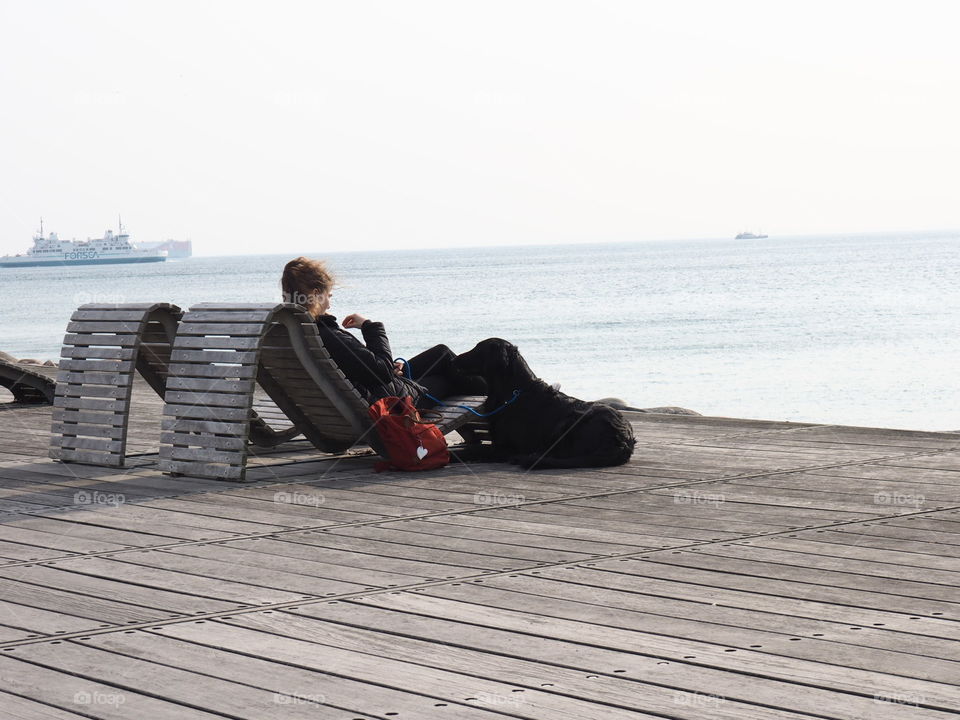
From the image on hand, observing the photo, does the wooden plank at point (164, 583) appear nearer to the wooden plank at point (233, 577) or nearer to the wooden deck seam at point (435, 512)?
the wooden plank at point (233, 577)

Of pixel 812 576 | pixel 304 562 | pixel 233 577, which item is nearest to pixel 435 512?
pixel 304 562

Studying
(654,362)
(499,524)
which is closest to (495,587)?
(499,524)

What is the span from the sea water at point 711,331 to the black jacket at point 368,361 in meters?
0.37

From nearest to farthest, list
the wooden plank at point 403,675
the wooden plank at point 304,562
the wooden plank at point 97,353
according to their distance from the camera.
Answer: the wooden plank at point 403,675
the wooden plank at point 304,562
the wooden plank at point 97,353

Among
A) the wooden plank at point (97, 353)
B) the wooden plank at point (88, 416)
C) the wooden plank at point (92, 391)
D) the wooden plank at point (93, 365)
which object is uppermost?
the wooden plank at point (97, 353)

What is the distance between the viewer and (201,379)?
7.60m

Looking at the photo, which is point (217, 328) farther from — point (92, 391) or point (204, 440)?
point (92, 391)

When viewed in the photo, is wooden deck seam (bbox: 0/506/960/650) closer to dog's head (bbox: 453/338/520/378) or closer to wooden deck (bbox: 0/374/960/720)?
wooden deck (bbox: 0/374/960/720)

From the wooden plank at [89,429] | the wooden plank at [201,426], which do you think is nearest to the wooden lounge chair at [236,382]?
the wooden plank at [201,426]

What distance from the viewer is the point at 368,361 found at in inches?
309

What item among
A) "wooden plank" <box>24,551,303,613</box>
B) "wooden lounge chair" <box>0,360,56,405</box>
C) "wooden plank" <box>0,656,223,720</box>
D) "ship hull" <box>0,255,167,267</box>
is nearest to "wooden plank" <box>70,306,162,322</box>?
"wooden plank" <box>24,551,303,613</box>

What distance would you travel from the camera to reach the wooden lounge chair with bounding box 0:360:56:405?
11.8 metres

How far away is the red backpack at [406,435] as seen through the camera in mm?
7645

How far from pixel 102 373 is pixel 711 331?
41.8 meters
